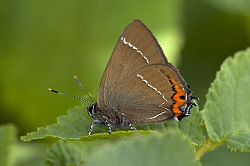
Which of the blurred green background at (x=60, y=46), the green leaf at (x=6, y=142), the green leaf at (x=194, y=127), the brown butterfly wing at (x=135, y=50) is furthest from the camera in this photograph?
the blurred green background at (x=60, y=46)

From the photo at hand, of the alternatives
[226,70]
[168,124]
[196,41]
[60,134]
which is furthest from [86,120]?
[196,41]

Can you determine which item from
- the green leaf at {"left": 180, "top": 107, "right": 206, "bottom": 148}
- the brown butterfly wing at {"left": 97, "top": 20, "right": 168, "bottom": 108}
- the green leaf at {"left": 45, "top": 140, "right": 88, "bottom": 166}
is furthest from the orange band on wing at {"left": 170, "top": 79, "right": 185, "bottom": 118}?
the green leaf at {"left": 45, "top": 140, "right": 88, "bottom": 166}

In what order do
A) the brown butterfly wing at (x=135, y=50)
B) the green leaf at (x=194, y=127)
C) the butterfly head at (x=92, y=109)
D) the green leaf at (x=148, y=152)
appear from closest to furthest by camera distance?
1. the green leaf at (x=148, y=152)
2. the green leaf at (x=194, y=127)
3. the butterfly head at (x=92, y=109)
4. the brown butterfly wing at (x=135, y=50)

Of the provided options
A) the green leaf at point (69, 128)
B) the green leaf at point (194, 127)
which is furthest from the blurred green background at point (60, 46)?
the green leaf at point (194, 127)

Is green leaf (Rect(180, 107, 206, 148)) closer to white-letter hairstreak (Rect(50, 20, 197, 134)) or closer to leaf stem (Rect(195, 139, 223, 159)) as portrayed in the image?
leaf stem (Rect(195, 139, 223, 159))

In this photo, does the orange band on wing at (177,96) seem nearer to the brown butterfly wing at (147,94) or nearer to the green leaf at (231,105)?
the brown butterfly wing at (147,94)
